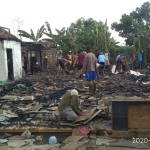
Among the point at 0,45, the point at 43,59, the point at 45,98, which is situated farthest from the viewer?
the point at 43,59

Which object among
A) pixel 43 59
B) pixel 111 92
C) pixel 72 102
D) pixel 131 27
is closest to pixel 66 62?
pixel 43 59

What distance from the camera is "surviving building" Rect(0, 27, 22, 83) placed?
53.6ft

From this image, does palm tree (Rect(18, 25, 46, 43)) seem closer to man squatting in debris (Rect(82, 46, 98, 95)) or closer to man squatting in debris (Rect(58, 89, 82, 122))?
man squatting in debris (Rect(82, 46, 98, 95))

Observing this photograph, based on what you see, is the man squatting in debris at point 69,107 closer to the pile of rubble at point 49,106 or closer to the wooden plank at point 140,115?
the pile of rubble at point 49,106

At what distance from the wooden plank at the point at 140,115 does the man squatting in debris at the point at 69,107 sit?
4.78 ft

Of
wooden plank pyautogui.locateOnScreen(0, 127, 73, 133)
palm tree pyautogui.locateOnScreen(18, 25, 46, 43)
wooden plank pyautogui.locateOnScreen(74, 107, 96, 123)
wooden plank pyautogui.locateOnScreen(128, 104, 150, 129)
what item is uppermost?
palm tree pyautogui.locateOnScreen(18, 25, 46, 43)

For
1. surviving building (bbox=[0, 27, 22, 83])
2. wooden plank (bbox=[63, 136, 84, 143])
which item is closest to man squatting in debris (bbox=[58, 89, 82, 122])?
wooden plank (bbox=[63, 136, 84, 143])

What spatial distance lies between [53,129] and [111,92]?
4.79 metres

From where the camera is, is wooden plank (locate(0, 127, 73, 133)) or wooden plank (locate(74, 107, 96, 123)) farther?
wooden plank (locate(74, 107, 96, 123))

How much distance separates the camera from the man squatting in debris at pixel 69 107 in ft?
21.2

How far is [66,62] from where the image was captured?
20688 millimetres

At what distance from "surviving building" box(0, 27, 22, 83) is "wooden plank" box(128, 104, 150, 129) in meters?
12.0

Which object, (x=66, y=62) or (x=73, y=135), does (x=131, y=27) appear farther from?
(x=73, y=135)

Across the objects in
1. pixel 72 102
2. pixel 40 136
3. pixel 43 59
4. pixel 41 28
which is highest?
pixel 41 28
